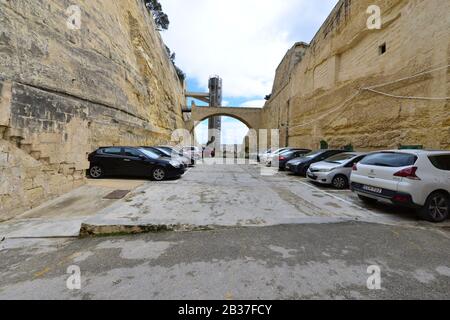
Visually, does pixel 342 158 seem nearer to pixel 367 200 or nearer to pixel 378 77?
pixel 367 200

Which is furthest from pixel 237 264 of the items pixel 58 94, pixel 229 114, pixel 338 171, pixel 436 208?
pixel 229 114

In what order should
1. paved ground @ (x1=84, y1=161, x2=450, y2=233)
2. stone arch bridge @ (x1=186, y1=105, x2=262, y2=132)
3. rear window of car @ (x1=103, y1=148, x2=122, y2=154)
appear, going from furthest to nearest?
1. stone arch bridge @ (x1=186, y1=105, x2=262, y2=132)
2. rear window of car @ (x1=103, y1=148, x2=122, y2=154)
3. paved ground @ (x1=84, y1=161, x2=450, y2=233)

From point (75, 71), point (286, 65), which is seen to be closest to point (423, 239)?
point (75, 71)

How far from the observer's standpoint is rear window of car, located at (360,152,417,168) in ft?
14.0

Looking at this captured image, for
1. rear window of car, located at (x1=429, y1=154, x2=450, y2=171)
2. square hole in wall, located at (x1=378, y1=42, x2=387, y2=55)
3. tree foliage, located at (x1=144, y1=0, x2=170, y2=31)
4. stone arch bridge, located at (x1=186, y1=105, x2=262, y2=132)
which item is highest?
tree foliage, located at (x1=144, y1=0, x2=170, y2=31)

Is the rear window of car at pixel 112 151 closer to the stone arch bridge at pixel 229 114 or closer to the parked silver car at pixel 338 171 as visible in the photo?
the parked silver car at pixel 338 171

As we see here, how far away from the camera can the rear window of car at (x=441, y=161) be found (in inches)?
168

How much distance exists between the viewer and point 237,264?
2.52 metres

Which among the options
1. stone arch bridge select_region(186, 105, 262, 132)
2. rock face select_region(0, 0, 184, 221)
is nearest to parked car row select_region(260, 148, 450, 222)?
rock face select_region(0, 0, 184, 221)

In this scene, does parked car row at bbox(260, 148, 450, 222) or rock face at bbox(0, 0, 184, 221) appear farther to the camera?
rock face at bbox(0, 0, 184, 221)

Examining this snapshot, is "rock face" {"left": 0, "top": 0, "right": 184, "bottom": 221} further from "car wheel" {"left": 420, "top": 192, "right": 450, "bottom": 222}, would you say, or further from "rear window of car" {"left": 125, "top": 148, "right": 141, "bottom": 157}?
"car wheel" {"left": 420, "top": 192, "right": 450, "bottom": 222}

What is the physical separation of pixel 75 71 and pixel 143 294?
385 inches

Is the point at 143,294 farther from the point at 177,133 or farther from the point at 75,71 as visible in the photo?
the point at 177,133

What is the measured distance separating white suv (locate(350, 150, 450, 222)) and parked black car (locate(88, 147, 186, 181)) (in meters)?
6.52
